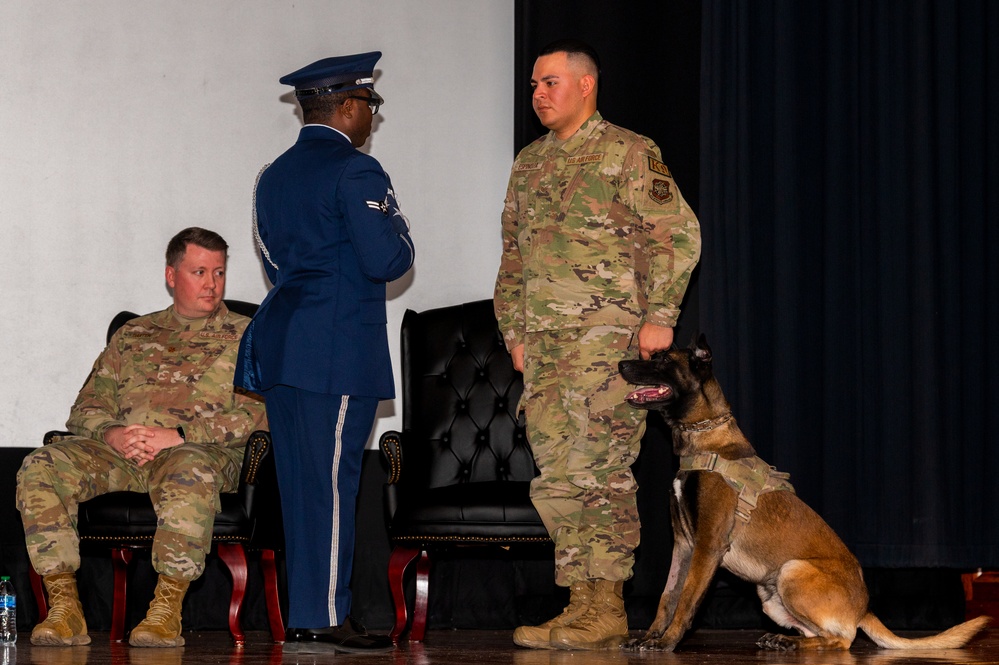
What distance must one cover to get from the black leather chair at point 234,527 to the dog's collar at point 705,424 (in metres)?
1.54

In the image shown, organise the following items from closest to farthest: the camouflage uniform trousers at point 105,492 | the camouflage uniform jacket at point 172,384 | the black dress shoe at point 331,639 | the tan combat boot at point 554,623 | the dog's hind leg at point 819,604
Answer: the black dress shoe at point 331,639
the dog's hind leg at point 819,604
the tan combat boot at point 554,623
the camouflage uniform trousers at point 105,492
the camouflage uniform jacket at point 172,384

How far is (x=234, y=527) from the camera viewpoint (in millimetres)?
3889

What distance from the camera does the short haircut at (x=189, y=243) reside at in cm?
430

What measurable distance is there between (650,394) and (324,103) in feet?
4.48

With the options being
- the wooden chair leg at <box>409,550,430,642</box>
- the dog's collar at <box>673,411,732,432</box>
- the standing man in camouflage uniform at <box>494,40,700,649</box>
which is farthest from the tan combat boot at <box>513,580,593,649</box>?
the wooden chair leg at <box>409,550,430,642</box>

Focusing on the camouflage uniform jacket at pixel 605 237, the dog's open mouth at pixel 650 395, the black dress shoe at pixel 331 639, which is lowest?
the black dress shoe at pixel 331 639

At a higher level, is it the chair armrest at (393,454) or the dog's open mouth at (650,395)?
the dog's open mouth at (650,395)

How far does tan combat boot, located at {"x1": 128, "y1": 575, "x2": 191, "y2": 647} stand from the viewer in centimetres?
362

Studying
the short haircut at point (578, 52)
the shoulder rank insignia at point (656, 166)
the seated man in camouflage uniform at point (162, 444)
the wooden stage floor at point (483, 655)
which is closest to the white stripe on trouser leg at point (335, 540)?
the wooden stage floor at point (483, 655)

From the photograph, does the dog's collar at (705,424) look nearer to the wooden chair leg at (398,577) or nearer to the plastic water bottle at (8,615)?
the wooden chair leg at (398,577)

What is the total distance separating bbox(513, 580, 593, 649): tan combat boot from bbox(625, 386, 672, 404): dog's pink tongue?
62 cm

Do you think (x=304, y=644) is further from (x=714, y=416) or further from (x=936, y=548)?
(x=936, y=548)

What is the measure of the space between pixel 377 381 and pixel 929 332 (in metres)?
2.48

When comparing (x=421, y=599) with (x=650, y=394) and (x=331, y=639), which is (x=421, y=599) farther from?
(x=650, y=394)
